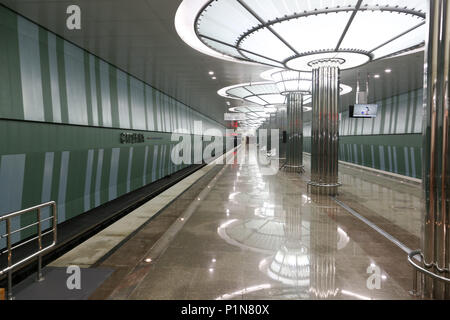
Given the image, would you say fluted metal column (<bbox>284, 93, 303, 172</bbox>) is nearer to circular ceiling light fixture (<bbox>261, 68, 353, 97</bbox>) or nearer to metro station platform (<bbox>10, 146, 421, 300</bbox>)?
circular ceiling light fixture (<bbox>261, 68, 353, 97</bbox>)

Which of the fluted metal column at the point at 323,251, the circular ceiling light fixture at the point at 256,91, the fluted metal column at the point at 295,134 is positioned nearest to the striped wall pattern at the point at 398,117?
the fluted metal column at the point at 295,134

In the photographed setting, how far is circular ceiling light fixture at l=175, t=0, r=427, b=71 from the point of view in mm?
5520

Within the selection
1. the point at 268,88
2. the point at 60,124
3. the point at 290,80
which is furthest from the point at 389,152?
the point at 60,124

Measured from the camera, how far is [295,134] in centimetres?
1636

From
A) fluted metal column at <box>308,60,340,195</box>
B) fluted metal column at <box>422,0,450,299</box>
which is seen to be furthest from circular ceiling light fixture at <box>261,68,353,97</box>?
fluted metal column at <box>422,0,450,299</box>

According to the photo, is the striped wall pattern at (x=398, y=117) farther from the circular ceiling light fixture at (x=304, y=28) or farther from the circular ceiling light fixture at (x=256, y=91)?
the circular ceiling light fixture at (x=304, y=28)

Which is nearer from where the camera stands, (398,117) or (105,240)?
(105,240)

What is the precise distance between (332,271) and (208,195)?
19.1 ft

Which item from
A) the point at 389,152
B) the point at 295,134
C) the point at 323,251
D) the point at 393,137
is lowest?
the point at 323,251

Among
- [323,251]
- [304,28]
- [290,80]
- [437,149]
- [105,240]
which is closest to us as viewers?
[437,149]

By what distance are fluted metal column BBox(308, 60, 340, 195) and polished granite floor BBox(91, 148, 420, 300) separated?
3.80 feet

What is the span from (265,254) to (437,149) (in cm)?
259

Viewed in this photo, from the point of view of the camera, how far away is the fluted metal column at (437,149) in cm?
277

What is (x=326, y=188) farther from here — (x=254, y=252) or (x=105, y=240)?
(x=105, y=240)
